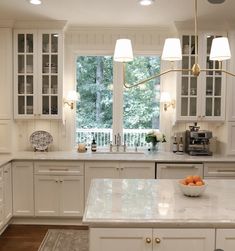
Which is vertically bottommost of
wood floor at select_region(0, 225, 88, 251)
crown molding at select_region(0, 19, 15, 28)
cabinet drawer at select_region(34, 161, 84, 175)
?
wood floor at select_region(0, 225, 88, 251)

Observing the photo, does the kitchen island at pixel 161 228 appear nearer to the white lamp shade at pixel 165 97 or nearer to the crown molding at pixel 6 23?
the white lamp shade at pixel 165 97

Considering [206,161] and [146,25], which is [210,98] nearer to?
[206,161]

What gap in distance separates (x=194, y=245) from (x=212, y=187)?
0.88m

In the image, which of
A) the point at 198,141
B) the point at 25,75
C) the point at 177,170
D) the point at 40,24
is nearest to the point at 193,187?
the point at 177,170

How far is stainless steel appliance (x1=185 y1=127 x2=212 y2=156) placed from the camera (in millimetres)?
4273

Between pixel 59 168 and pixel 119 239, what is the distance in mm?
2279

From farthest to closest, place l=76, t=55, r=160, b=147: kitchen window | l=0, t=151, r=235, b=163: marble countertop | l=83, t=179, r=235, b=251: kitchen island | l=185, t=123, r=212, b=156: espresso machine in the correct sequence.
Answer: l=76, t=55, r=160, b=147: kitchen window < l=185, t=123, r=212, b=156: espresso machine < l=0, t=151, r=235, b=163: marble countertop < l=83, t=179, r=235, b=251: kitchen island

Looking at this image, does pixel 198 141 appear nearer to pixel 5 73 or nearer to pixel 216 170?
pixel 216 170

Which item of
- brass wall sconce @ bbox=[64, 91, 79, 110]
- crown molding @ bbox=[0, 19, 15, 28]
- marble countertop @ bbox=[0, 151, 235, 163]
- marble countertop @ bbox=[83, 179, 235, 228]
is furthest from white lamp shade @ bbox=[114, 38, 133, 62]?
crown molding @ bbox=[0, 19, 15, 28]

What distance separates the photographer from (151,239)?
193cm

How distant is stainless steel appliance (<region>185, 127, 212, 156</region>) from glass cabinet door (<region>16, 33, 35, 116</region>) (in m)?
2.19

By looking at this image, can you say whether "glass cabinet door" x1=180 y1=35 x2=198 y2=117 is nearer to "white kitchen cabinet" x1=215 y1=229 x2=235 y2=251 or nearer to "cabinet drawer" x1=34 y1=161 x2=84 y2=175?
"cabinet drawer" x1=34 y1=161 x2=84 y2=175

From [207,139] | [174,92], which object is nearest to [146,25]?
[174,92]

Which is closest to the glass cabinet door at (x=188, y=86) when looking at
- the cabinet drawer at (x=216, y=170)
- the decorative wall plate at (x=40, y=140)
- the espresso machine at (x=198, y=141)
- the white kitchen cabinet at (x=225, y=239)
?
the espresso machine at (x=198, y=141)
